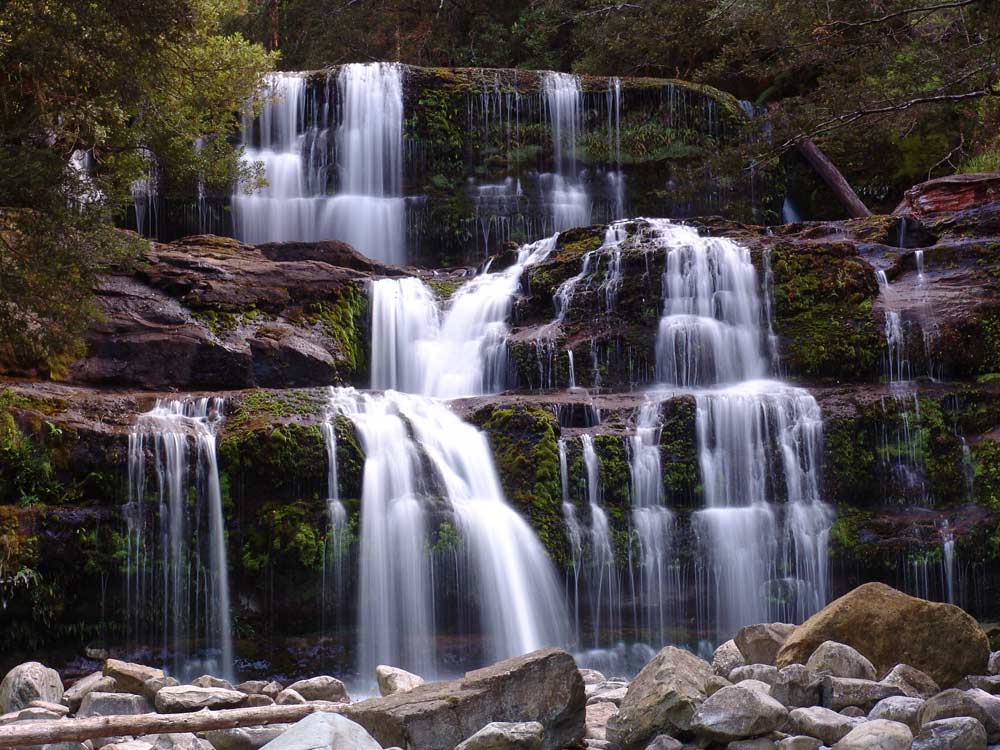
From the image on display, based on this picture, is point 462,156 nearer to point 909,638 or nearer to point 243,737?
point 909,638

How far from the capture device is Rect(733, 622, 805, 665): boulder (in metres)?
7.70

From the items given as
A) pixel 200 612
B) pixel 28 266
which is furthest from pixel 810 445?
pixel 28 266

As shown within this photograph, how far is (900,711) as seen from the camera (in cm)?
589

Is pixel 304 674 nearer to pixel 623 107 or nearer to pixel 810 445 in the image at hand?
pixel 810 445

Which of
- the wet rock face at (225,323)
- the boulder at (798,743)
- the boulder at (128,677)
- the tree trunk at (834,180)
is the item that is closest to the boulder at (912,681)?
the boulder at (798,743)

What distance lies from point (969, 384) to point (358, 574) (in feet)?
23.5

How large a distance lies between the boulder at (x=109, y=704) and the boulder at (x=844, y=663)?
14.7 feet

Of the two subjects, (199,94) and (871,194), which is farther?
(871,194)

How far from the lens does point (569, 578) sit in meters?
10.3

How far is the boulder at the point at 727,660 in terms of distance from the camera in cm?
780

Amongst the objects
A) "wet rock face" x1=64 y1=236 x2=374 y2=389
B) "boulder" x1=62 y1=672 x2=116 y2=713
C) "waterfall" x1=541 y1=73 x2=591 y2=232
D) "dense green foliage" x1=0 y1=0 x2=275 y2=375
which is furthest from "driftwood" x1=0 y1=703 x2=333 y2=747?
"waterfall" x1=541 y1=73 x2=591 y2=232

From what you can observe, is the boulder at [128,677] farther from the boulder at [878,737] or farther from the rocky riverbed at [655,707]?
the boulder at [878,737]

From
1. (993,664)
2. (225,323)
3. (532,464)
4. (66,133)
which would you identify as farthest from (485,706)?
(225,323)

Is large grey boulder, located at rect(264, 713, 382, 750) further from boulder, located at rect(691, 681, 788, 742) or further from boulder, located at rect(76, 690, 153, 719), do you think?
boulder, located at rect(76, 690, 153, 719)
